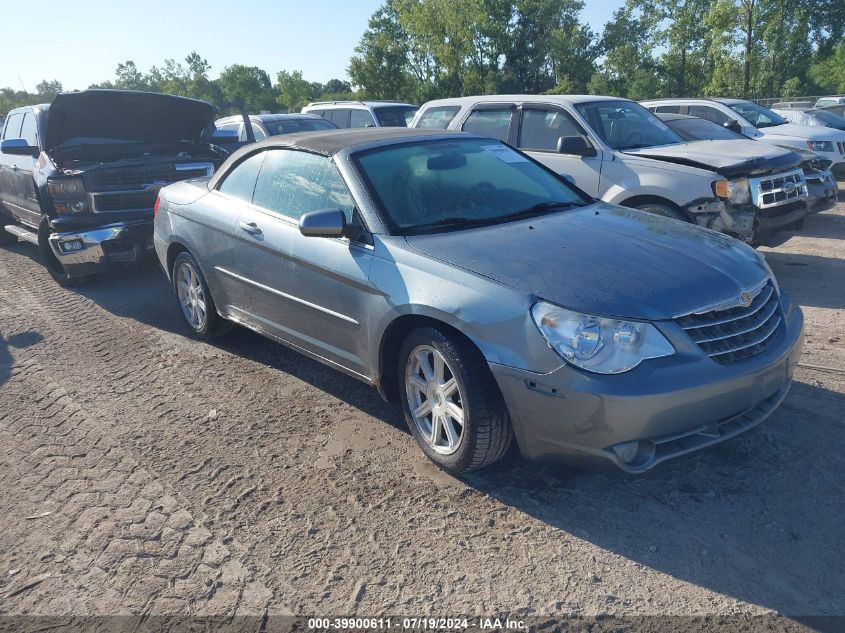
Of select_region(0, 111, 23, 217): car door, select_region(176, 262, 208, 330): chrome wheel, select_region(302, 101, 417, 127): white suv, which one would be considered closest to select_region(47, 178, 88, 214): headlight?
select_region(0, 111, 23, 217): car door

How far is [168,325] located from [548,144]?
14.1 feet

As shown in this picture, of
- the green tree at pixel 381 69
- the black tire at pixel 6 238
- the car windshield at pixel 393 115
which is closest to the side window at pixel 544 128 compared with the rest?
the car windshield at pixel 393 115

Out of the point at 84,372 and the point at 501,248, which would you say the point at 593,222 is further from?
the point at 84,372

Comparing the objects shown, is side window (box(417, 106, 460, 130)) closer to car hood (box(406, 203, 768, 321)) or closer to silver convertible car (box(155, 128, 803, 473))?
silver convertible car (box(155, 128, 803, 473))

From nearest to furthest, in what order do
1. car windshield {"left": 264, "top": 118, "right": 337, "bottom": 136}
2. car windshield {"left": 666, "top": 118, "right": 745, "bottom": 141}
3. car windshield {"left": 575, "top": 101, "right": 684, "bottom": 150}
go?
car windshield {"left": 575, "top": 101, "right": 684, "bottom": 150} → car windshield {"left": 666, "top": 118, "right": 745, "bottom": 141} → car windshield {"left": 264, "top": 118, "right": 337, "bottom": 136}

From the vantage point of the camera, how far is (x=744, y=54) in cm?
3588

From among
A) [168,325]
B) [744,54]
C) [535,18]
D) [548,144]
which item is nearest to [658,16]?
[744,54]

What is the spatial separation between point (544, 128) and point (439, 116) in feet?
4.78

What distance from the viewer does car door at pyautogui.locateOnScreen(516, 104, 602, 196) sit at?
7.37 m

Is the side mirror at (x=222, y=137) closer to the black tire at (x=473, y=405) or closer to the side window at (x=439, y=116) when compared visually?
the side window at (x=439, y=116)

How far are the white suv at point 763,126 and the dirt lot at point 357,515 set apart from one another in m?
8.46

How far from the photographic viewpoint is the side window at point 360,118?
1459 centimetres

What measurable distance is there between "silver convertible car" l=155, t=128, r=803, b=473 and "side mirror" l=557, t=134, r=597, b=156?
248 centimetres

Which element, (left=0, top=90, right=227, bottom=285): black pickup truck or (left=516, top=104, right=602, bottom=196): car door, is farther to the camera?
(left=516, top=104, right=602, bottom=196): car door
